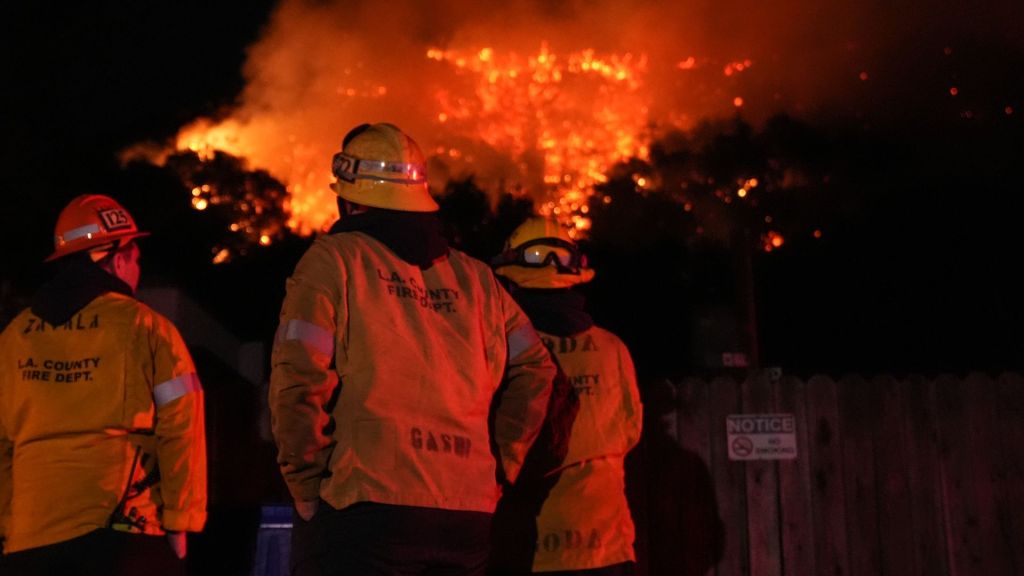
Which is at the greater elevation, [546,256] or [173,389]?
[546,256]

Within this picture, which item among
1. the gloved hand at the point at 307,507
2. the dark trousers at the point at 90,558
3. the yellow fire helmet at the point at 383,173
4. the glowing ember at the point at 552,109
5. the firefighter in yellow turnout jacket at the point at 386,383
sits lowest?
the dark trousers at the point at 90,558

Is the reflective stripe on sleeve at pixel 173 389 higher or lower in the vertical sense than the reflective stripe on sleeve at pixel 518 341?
lower

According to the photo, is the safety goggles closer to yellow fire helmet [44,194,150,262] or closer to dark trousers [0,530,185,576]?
yellow fire helmet [44,194,150,262]

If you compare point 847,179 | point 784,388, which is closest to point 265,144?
point 784,388

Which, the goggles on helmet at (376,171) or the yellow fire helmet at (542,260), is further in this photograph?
the yellow fire helmet at (542,260)

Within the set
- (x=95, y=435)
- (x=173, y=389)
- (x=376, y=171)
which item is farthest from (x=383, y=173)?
(x=95, y=435)

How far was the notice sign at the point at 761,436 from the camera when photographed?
7301mm

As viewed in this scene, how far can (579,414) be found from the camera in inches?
191

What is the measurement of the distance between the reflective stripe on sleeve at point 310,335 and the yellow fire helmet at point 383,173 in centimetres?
54

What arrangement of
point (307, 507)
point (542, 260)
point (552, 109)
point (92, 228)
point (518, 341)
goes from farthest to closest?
point (552, 109), point (542, 260), point (92, 228), point (518, 341), point (307, 507)

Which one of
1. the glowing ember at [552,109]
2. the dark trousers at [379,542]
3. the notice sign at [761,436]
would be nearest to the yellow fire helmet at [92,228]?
the dark trousers at [379,542]

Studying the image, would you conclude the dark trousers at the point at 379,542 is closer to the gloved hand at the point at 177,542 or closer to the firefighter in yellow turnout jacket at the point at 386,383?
the firefighter in yellow turnout jacket at the point at 386,383

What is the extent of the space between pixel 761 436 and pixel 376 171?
15.0 ft

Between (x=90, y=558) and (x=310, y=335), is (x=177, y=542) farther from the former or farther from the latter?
(x=310, y=335)
